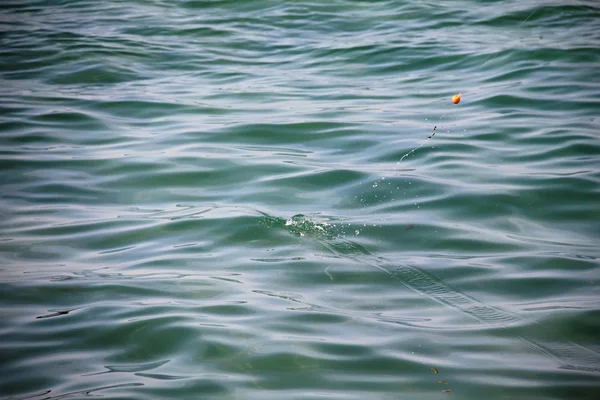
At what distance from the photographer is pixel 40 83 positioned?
33.1ft

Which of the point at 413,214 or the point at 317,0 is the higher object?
the point at 317,0

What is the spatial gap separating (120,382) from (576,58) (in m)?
7.98

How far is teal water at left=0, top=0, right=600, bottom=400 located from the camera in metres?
3.73

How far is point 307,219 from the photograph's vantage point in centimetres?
567

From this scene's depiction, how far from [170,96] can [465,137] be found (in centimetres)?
384

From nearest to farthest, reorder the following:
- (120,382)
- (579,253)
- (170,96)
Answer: (120,382) → (579,253) → (170,96)

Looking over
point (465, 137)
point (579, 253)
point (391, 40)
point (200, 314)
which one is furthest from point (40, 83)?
point (579, 253)

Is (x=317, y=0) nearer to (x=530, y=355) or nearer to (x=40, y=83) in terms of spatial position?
(x=40, y=83)

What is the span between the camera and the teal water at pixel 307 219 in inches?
147

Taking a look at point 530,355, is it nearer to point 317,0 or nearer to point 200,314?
point 200,314

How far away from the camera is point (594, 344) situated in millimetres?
3918

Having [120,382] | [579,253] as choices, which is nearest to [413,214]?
[579,253]

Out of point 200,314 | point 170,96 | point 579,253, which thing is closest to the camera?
point 200,314

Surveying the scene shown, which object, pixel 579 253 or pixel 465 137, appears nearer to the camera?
pixel 579 253
